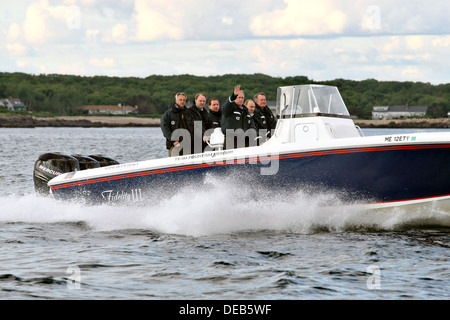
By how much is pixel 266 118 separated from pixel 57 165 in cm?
392

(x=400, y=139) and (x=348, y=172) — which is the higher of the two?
(x=400, y=139)

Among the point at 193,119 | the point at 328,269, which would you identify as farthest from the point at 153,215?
the point at 328,269

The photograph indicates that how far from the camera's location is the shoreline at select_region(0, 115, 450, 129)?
372ft

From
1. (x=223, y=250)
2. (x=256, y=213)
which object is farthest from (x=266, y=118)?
(x=223, y=250)

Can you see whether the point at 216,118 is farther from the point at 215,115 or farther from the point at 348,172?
the point at 348,172

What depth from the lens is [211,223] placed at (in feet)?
33.6

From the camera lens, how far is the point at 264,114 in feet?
37.8

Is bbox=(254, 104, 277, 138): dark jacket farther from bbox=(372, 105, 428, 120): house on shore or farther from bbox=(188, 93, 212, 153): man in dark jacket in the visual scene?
bbox=(372, 105, 428, 120): house on shore

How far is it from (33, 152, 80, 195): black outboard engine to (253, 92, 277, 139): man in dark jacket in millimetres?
3414

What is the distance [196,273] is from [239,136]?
360cm

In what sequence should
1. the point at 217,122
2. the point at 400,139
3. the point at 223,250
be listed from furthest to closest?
the point at 217,122, the point at 400,139, the point at 223,250

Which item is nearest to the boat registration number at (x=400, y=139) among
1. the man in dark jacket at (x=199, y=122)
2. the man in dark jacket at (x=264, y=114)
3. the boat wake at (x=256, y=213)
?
the boat wake at (x=256, y=213)

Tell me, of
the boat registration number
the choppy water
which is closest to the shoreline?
the choppy water

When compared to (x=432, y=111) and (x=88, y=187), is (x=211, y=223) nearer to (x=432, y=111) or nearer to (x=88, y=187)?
(x=88, y=187)
